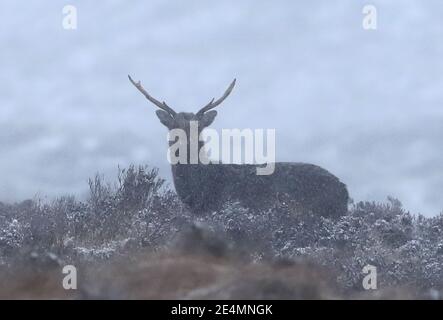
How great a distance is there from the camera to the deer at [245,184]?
17.7 metres

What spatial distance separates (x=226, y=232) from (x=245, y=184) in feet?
10.9

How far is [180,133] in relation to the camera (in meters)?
18.4

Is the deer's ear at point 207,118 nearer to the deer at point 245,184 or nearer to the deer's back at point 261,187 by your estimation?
the deer at point 245,184

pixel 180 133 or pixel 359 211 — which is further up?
pixel 180 133

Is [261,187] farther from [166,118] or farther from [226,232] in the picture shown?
[226,232]

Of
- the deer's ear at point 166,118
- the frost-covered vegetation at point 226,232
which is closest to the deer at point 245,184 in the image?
the deer's ear at point 166,118

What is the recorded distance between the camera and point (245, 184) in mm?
17938

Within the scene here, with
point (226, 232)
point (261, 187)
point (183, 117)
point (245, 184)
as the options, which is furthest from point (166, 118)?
point (226, 232)

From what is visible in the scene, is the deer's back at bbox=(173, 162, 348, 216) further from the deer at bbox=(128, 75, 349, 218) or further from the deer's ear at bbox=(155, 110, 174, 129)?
the deer's ear at bbox=(155, 110, 174, 129)
